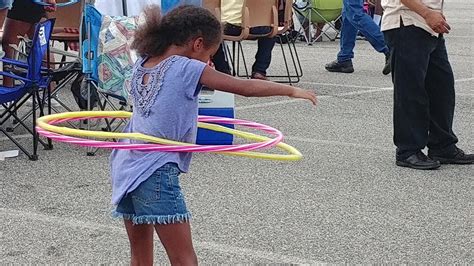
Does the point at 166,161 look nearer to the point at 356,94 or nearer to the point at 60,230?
the point at 60,230

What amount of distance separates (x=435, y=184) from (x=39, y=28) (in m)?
3.10

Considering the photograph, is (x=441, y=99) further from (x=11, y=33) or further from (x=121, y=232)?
(x=11, y=33)

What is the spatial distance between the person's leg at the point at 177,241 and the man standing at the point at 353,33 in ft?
27.9

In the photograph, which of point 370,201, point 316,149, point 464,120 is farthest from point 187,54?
point 464,120

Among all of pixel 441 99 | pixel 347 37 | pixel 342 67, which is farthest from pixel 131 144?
pixel 342 67

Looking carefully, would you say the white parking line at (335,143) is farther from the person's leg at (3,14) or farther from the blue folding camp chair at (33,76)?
the person's leg at (3,14)

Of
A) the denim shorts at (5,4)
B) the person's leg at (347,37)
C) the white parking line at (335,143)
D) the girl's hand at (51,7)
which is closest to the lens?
the white parking line at (335,143)

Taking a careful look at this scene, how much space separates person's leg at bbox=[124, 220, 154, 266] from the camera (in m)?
3.87

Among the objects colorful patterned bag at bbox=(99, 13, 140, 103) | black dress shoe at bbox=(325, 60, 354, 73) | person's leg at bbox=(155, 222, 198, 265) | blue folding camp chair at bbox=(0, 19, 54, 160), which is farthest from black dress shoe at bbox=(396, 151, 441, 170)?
black dress shoe at bbox=(325, 60, 354, 73)

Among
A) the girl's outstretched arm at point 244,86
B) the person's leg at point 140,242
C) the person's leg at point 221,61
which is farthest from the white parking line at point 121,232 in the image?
the person's leg at point 221,61

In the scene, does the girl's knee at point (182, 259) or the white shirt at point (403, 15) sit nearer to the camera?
the girl's knee at point (182, 259)

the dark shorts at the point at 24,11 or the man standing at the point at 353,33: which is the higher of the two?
the dark shorts at the point at 24,11

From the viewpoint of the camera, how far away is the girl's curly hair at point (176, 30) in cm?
371

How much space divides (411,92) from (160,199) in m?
3.51
